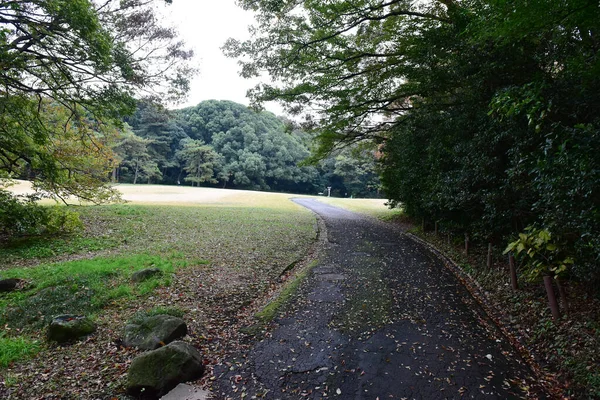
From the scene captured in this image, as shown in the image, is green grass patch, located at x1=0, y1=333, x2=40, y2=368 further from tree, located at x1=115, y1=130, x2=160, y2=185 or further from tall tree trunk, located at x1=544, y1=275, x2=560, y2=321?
tree, located at x1=115, y1=130, x2=160, y2=185

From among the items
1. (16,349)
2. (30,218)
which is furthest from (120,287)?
(30,218)

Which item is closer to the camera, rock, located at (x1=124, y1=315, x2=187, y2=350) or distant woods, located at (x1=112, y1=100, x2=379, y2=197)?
rock, located at (x1=124, y1=315, x2=187, y2=350)

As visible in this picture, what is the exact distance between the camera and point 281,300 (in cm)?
640

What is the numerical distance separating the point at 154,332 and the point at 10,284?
14.3ft

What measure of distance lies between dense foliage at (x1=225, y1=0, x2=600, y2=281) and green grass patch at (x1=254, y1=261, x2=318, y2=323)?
448cm

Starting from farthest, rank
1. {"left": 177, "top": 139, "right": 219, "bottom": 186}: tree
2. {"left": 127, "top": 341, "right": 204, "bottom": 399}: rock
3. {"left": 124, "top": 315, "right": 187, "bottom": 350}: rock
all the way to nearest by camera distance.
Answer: {"left": 177, "top": 139, "right": 219, "bottom": 186}: tree, {"left": 124, "top": 315, "right": 187, "bottom": 350}: rock, {"left": 127, "top": 341, "right": 204, "bottom": 399}: rock

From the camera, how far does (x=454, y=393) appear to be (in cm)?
361

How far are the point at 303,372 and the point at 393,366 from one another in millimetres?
1231

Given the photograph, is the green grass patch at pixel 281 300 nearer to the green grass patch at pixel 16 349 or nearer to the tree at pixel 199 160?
the green grass patch at pixel 16 349

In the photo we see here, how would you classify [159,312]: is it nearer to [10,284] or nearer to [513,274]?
[10,284]

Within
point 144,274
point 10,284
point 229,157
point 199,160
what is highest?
point 229,157

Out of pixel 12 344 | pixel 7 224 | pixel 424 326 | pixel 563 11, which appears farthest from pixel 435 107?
pixel 7 224

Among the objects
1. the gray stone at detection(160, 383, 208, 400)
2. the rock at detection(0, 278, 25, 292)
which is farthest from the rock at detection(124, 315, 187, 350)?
the rock at detection(0, 278, 25, 292)

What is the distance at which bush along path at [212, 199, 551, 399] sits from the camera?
3727 mm
